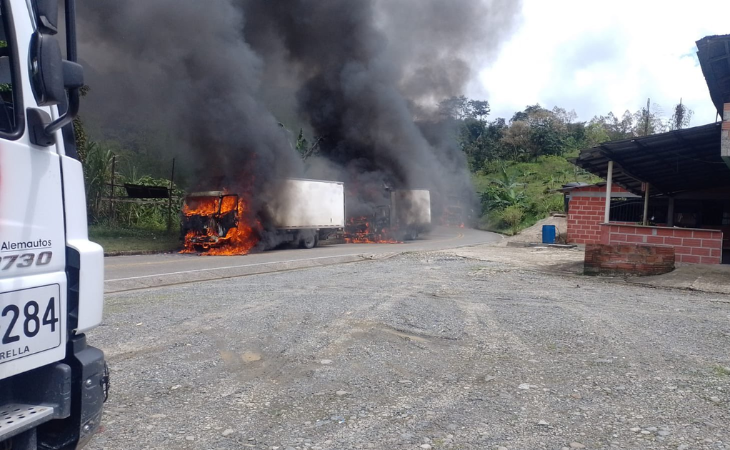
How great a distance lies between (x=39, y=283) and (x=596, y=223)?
21.1 meters

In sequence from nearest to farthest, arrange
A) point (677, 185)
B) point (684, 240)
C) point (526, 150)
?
point (684, 240) < point (677, 185) < point (526, 150)

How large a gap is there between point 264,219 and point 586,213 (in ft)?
40.2

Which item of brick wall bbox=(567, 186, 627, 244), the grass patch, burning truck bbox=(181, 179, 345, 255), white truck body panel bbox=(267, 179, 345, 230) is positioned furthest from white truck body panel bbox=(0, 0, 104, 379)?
brick wall bbox=(567, 186, 627, 244)

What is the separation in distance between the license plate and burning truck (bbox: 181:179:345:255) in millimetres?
14251

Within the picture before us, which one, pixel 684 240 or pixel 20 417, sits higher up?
pixel 684 240

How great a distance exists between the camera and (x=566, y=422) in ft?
11.5

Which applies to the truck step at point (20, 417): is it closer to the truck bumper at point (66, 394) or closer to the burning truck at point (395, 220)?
the truck bumper at point (66, 394)

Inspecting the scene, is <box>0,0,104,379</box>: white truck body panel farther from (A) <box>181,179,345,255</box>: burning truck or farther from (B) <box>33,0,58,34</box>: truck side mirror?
(A) <box>181,179,345,255</box>: burning truck

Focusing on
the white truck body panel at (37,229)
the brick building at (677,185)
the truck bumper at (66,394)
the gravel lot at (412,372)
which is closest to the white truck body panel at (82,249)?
the white truck body panel at (37,229)

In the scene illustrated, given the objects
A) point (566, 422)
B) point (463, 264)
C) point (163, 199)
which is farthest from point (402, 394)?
point (163, 199)

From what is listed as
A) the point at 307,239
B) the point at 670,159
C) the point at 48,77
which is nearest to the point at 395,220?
the point at 307,239

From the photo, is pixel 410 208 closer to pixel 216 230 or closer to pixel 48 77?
pixel 216 230

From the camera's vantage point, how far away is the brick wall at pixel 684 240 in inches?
432

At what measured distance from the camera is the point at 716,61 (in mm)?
10039
